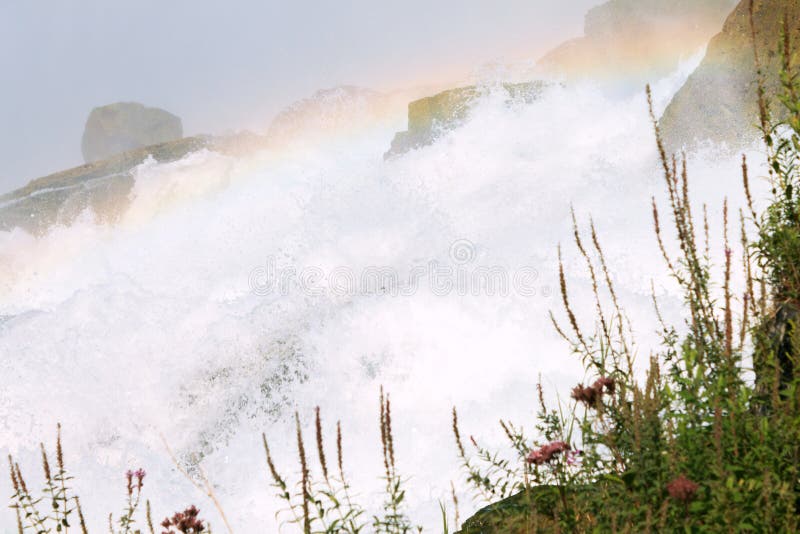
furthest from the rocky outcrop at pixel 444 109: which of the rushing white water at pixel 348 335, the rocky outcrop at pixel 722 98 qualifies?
the rocky outcrop at pixel 722 98

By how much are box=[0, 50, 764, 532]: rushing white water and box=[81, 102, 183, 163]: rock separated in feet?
615

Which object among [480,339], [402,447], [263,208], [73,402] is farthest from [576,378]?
[263,208]

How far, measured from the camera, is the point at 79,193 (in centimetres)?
5562

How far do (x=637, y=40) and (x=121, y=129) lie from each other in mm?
185771

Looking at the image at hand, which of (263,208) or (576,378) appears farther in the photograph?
(263,208)

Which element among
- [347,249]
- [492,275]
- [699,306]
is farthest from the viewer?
[347,249]

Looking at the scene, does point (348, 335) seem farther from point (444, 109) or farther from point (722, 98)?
point (444, 109)

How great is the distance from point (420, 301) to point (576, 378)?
2.54 metres

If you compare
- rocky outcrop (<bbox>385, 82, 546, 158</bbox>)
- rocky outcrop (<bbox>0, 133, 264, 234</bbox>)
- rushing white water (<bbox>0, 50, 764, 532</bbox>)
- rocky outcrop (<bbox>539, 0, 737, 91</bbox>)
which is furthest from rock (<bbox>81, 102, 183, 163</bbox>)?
rushing white water (<bbox>0, 50, 764, 532</bbox>)

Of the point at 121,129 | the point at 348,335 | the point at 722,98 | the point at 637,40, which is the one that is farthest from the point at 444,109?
the point at 121,129

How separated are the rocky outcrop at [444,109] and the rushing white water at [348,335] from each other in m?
4.16

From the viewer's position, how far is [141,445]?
288 inches

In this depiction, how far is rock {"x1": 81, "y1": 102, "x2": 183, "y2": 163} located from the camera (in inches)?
7244

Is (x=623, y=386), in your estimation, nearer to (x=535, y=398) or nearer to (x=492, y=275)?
(x=535, y=398)
